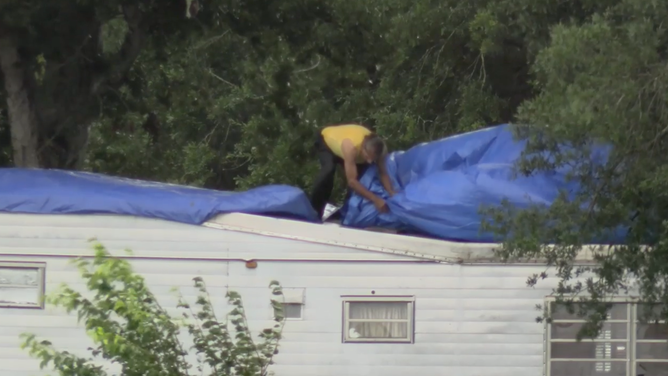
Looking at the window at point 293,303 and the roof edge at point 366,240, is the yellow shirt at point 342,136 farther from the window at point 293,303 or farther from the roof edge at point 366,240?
the window at point 293,303

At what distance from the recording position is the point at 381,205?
27.1ft

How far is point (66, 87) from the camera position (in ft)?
42.6


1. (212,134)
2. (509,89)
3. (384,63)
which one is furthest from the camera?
(212,134)

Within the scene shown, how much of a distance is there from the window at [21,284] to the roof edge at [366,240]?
129 centimetres

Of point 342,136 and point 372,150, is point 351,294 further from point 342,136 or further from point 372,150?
point 342,136

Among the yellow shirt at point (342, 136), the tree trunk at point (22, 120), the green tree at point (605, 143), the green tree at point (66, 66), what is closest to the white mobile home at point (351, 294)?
the yellow shirt at point (342, 136)

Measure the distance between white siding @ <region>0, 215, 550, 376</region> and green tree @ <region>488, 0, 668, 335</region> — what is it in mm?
1530

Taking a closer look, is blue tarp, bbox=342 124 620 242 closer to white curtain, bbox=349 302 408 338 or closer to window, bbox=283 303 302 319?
white curtain, bbox=349 302 408 338

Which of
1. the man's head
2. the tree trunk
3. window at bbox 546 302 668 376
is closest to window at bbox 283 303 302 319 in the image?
the man's head

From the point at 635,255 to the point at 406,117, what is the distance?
23.6 feet

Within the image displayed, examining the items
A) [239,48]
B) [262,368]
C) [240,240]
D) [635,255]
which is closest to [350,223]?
[240,240]

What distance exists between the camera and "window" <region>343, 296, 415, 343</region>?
7762 mm

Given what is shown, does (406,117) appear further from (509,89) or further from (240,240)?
(240,240)

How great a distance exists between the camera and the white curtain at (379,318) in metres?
7.77
